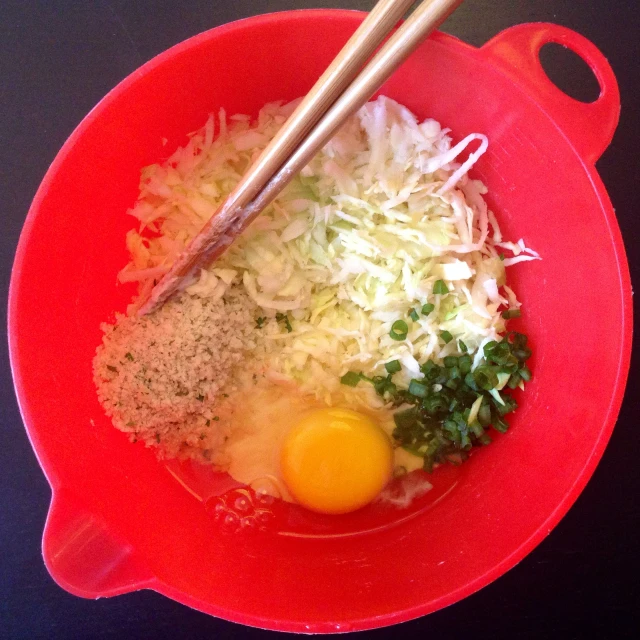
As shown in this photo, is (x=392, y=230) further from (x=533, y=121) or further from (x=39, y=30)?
(x=39, y=30)

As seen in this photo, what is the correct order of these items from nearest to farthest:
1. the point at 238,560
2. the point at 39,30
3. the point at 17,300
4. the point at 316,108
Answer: the point at 316,108 < the point at 17,300 < the point at 238,560 < the point at 39,30

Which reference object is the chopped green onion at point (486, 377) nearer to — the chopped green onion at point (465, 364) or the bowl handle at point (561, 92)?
the chopped green onion at point (465, 364)

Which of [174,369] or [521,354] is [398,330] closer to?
[521,354]

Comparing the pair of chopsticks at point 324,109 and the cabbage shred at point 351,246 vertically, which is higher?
the pair of chopsticks at point 324,109

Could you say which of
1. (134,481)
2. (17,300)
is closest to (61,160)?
(17,300)

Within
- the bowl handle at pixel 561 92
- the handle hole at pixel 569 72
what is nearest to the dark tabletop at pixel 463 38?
the handle hole at pixel 569 72

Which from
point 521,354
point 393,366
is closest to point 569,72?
point 521,354

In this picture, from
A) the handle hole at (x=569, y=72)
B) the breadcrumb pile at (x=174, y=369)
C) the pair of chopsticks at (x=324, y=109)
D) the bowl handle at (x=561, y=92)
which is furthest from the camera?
the handle hole at (x=569, y=72)
